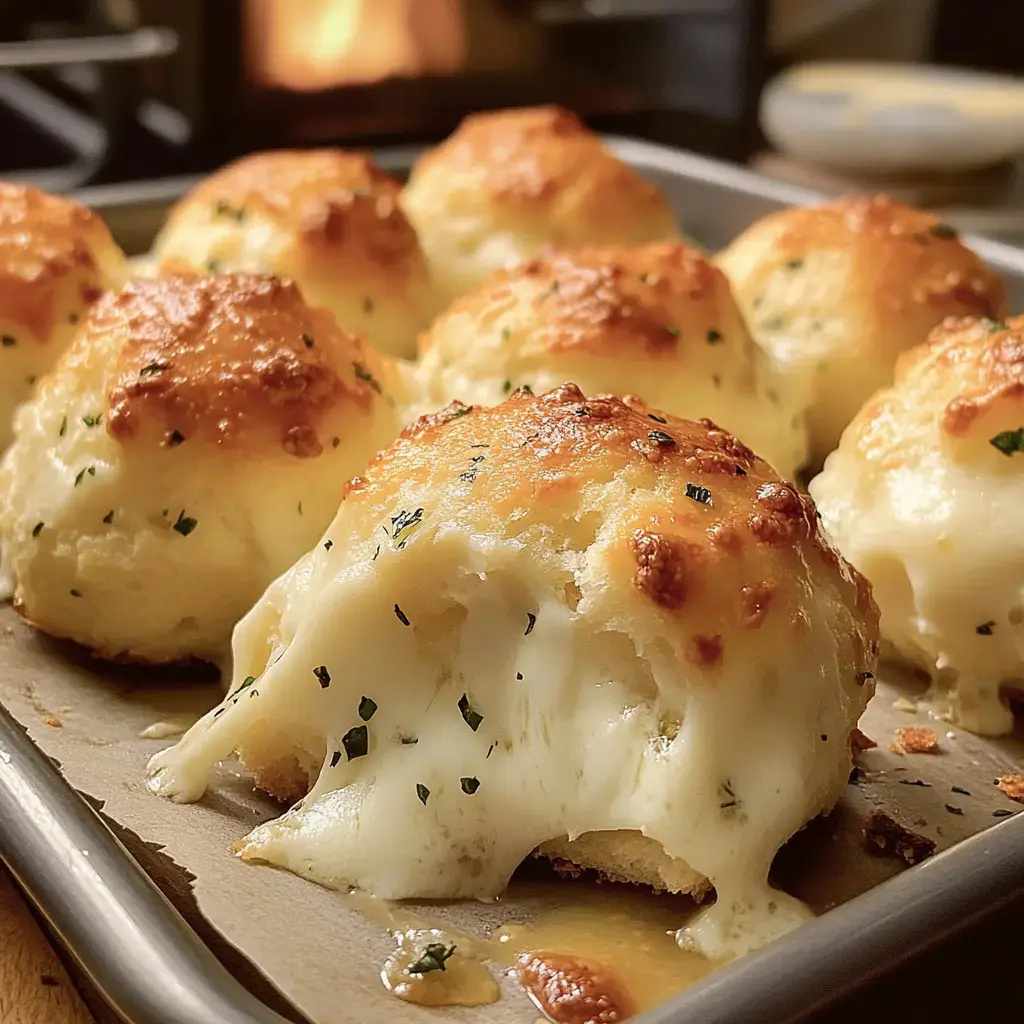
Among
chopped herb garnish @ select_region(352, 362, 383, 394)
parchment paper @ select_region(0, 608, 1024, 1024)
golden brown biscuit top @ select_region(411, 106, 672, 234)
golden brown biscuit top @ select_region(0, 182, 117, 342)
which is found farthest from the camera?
golden brown biscuit top @ select_region(411, 106, 672, 234)

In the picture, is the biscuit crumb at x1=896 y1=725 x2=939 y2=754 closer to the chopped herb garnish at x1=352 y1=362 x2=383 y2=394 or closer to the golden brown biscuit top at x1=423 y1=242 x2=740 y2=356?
the golden brown biscuit top at x1=423 y1=242 x2=740 y2=356

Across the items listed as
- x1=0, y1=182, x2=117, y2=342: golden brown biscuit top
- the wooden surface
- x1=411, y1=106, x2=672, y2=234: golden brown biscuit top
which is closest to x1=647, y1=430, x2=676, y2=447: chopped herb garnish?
the wooden surface

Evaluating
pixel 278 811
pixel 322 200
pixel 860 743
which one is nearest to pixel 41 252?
pixel 322 200

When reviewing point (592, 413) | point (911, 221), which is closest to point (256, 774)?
point (592, 413)

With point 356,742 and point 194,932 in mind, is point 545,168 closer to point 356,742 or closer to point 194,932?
point 356,742

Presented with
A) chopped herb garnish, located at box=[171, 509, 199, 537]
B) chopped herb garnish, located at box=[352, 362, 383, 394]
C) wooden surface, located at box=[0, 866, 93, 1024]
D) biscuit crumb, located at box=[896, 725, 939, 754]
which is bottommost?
→ wooden surface, located at box=[0, 866, 93, 1024]

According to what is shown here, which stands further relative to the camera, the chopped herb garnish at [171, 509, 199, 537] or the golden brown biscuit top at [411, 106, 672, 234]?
the golden brown biscuit top at [411, 106, 672, 234]

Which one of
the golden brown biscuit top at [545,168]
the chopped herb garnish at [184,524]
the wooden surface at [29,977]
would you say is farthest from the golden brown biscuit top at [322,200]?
the wooden surface at [29,977]
